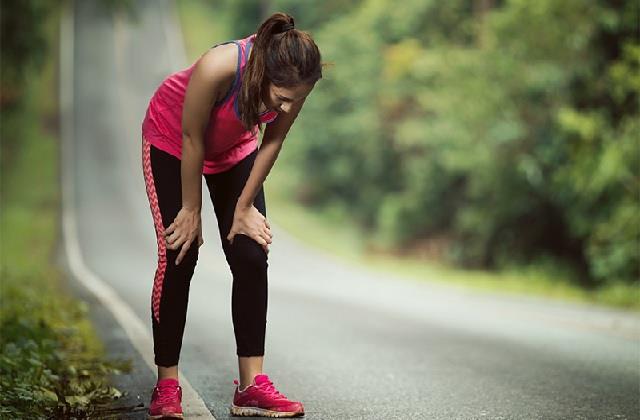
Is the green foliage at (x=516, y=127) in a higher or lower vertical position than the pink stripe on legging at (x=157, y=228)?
higher

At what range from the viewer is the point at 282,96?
3.99m

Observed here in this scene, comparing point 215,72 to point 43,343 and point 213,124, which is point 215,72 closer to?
point 213,124

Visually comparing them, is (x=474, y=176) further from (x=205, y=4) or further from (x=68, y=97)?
(x=205, y=4)

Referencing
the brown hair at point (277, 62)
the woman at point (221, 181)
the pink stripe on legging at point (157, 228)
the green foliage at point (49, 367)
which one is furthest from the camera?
the green foliage at point (49, 367)

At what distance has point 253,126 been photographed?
4156 millimetres

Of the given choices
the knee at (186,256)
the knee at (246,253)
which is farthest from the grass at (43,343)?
the knee at (246,253)

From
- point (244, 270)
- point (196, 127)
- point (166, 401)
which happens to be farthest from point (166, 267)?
point (196, 127)

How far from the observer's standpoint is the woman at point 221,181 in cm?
403

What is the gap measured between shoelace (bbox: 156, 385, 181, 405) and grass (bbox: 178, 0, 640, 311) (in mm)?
9149

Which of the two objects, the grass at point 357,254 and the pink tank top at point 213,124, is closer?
the pink tank top at point 213,124

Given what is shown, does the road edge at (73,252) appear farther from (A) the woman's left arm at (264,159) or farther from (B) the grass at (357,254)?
(B) the grass at (357,254)

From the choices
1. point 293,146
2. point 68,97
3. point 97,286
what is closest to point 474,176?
point 97,286

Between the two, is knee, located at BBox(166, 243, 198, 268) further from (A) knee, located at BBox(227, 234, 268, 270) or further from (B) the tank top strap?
(B) the tank top strap

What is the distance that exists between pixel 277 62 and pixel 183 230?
877 mm
